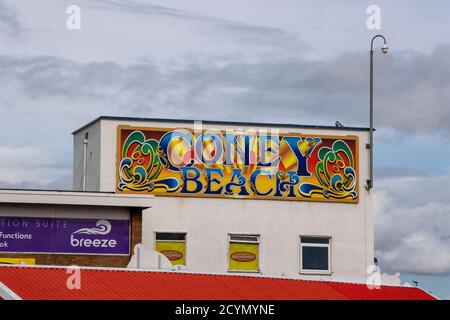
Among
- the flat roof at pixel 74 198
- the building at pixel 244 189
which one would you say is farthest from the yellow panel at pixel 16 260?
the building at pixel 244 189

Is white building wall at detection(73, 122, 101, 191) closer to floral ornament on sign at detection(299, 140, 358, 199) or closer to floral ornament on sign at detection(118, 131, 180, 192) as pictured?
floral ornament on sign at detection(118, 131, 180, 192)

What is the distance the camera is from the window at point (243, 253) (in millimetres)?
51156

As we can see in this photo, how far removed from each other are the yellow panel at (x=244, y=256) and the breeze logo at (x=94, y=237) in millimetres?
6497

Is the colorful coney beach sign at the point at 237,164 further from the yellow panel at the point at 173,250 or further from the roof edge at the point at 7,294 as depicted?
the roof edge at the point at 7,294

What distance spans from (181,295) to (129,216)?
9135mm

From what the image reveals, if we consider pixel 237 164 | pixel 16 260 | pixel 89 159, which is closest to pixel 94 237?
pixel 16 260

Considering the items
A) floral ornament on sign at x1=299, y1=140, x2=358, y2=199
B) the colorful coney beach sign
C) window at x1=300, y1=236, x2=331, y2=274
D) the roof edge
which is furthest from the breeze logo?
the roof edge

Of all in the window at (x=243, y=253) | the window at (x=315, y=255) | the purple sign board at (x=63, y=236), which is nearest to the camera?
the purple sign board at (x=63, y=236)

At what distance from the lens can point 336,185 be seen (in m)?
53.0

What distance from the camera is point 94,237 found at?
154ft

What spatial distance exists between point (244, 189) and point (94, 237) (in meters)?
8.03

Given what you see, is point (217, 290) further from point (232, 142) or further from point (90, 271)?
point (232, 142)
